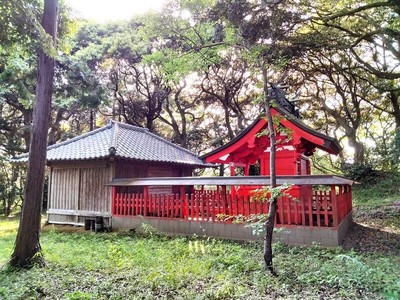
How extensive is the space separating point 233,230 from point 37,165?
218 inches

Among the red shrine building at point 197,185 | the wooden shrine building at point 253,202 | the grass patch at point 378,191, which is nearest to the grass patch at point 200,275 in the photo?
the wooden shrine building at point 253,202

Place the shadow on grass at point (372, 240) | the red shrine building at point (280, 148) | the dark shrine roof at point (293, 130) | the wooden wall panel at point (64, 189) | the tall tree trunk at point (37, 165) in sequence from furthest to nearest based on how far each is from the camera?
1. the wooden wall panel at point (64, 189)
2. the red shrine building at point (280, 148)
3. the dark shrine roof at point (293, 130)
4. the shadow on grass at point (372, 240)
5. the tall tree trunk at point (37, 165)

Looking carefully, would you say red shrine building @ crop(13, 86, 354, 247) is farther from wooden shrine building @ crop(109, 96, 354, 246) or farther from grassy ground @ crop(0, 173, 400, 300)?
grassy ground @ crop(0, 173, 400, 300)

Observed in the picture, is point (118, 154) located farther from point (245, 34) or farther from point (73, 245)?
point (245, 34)

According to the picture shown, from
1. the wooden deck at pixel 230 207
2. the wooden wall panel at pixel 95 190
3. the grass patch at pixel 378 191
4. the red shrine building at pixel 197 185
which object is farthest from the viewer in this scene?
the grass patch at pixel 378 191

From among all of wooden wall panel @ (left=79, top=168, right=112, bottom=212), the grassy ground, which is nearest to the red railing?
wooden wall panel @ (left=79, top=168, right=112, bottom=212)

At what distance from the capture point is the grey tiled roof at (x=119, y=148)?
12141mm

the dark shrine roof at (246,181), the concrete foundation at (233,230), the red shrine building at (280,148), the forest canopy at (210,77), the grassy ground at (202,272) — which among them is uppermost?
the forest canopy at (210,77)

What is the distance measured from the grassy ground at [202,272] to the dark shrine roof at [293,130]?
317 cm

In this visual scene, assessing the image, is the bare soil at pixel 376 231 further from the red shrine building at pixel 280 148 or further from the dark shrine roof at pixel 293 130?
the dark shrine roof at pixel 293 130

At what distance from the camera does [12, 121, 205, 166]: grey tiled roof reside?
12141mm

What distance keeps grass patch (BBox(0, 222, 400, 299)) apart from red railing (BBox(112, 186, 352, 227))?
3.07 ft

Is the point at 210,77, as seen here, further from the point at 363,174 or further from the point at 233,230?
the point at 233,230

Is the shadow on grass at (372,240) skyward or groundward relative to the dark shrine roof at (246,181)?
groundward
